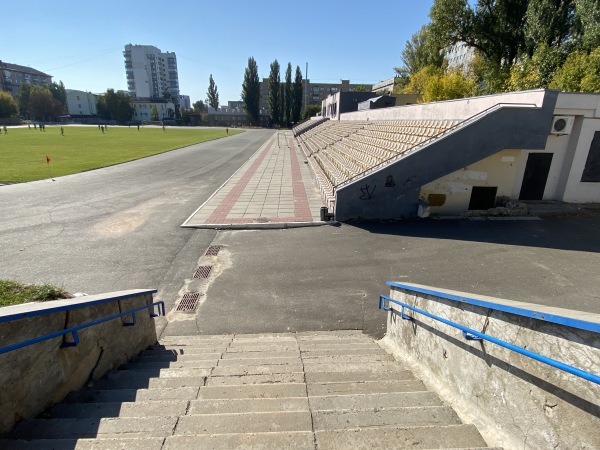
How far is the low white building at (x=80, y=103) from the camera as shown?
12531 centimetres

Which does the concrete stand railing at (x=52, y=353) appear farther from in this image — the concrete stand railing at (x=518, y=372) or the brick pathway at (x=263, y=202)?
the brick pathway at (x=263, y=202)

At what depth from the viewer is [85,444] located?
239cm

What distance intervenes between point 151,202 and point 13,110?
10746 centimetres

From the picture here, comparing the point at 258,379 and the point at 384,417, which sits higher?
the point at 384,417

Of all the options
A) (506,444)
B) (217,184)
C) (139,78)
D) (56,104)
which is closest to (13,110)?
(56,104)

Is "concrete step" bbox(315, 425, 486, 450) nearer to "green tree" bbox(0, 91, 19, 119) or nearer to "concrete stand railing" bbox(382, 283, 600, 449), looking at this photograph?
"concrete stand railing" bbox(382, 283, 600, 449)

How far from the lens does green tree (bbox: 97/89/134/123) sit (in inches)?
4065

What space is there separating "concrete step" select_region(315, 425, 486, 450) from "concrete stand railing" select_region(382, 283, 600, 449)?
0.66 ft

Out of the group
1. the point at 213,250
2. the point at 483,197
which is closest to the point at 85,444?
the point at 213,250

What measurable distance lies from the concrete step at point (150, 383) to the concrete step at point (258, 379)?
153 mm

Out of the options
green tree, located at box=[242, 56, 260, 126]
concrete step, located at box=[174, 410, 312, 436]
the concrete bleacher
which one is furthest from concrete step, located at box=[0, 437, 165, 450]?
green tree, located at box=[242, 56, 260, 126]

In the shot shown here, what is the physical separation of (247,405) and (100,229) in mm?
9925

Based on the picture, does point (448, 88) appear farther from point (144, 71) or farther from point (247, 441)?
point (144, 71)

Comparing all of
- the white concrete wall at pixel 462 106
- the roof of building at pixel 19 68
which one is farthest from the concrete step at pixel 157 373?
the roof of building at pixel 19 68
